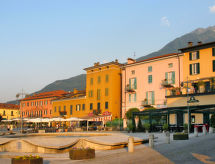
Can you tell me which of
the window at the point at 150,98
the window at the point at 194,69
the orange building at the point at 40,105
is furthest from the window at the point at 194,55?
the orange building at the point at 40,105

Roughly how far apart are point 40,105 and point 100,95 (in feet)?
77.3

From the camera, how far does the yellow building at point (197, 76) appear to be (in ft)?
128

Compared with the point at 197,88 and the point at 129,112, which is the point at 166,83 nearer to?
the point at 197,88

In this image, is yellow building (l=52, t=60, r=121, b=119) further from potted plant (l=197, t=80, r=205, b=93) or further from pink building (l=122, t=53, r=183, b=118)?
potted plant (l=197, t=80, r=205, b=93)

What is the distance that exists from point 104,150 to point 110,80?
1501 inches

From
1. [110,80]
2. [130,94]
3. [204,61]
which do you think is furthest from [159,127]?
[110,80]

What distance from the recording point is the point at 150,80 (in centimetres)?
4975

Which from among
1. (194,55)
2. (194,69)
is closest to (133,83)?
(194,69)

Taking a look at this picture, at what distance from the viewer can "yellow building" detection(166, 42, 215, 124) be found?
38.9 metres

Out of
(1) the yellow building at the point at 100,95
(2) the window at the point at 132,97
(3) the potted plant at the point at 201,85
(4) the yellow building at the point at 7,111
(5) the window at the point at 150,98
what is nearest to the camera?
(3) the potted plant at the point at 201,85

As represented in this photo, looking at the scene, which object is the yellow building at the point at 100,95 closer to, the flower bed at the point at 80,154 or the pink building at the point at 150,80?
the pink building at the point at 150,80

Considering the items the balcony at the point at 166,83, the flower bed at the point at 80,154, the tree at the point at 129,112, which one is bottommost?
the flower bed at the point at 80,154

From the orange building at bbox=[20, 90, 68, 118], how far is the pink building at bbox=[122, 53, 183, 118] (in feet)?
77.0

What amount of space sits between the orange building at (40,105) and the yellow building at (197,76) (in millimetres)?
36062
